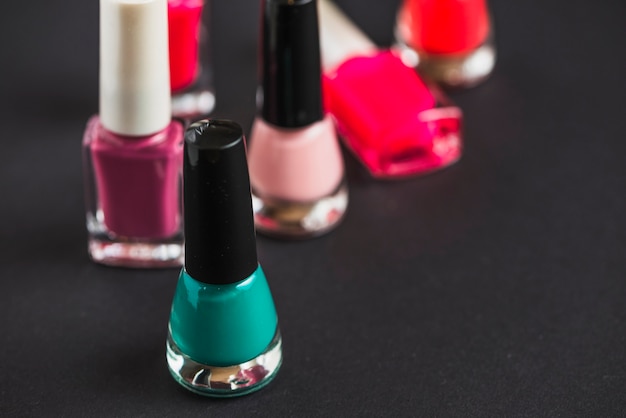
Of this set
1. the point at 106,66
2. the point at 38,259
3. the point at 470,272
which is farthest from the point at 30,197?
the point at 470,272

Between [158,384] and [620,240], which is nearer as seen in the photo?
[158,384]

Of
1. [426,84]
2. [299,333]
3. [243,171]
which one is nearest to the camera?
[243,171]

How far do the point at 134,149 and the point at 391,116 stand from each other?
0.20 metres

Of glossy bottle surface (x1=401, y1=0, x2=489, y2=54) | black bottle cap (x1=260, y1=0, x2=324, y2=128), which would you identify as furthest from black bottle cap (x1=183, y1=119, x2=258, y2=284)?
glossy bottle surface (x1=401, y1=0, x2=489, y2=54)

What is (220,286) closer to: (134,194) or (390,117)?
(134,194)

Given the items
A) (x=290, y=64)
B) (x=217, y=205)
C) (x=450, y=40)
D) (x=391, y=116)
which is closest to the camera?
(x=217, y=205)

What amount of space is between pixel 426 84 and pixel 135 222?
0.89ft

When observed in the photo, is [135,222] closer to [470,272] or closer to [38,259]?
[38,259]

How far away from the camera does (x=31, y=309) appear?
659 mm

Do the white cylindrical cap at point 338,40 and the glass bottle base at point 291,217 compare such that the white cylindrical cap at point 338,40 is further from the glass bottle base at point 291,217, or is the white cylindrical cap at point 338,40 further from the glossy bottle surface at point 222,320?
the glossy bottle surface at point 222,320

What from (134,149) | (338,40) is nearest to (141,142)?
(134,149)

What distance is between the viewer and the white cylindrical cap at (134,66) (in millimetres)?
594

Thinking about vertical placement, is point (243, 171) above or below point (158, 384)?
above

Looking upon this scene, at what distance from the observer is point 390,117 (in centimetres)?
76
